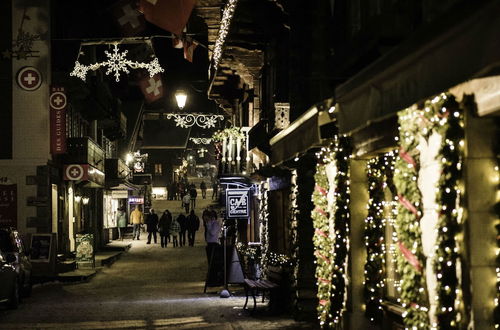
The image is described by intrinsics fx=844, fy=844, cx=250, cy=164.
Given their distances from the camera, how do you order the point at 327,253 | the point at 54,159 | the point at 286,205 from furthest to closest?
the point at 54,159 → the point at 286,205 → the point at 327,253

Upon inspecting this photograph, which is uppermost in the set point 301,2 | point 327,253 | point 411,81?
point 301,2

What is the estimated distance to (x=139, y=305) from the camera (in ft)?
62.8

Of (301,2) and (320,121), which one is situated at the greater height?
(301,2)

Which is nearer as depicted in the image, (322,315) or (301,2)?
(322,315)

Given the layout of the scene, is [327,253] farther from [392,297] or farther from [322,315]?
[392,297]

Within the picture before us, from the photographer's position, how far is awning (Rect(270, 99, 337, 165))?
11547mm

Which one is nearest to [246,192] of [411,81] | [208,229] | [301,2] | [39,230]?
[208,229]

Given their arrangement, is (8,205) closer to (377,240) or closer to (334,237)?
(334,237)

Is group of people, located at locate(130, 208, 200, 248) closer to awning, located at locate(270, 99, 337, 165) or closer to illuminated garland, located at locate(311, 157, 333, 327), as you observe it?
awning, located at locate(270, 99, 337, 165)

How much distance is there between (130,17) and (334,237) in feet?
47.2

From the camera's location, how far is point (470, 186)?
7281mm

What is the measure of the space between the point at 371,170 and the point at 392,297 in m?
1.73

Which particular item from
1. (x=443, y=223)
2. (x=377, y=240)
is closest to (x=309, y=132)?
(x=377, y=240)

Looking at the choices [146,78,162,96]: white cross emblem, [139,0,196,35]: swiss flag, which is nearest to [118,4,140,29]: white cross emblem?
[139,0,196,35]: swiss flag
